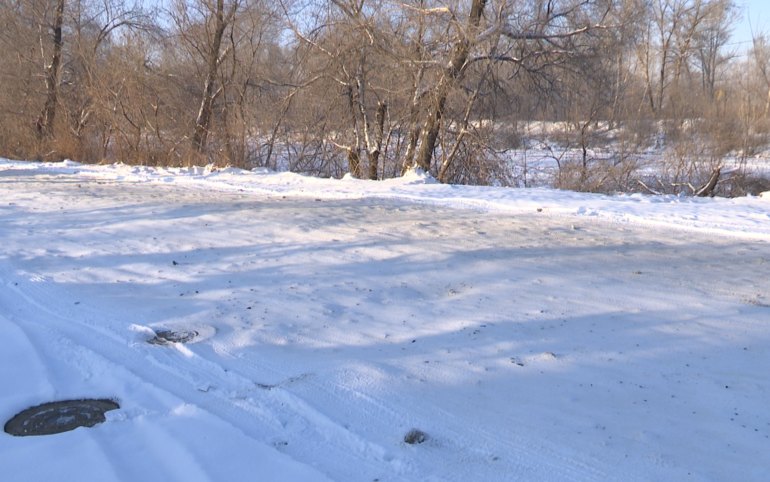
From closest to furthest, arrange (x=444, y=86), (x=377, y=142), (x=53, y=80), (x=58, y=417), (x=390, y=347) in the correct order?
1. (x=58, y=417)
2. (x=390, y=347)
3. (x=444, y=86)
4. (x=377, y=142)
5. (x=53, y=80)

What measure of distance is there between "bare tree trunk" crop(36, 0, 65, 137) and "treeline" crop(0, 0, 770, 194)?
0.07 metres

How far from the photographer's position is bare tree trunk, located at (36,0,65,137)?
2572 centimetres

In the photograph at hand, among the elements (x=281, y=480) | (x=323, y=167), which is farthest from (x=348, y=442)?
(x=323, y=167)

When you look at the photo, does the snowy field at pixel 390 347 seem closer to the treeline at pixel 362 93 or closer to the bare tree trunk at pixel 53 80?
the treeline at pixel 362 93

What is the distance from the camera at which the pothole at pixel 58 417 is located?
390 cm

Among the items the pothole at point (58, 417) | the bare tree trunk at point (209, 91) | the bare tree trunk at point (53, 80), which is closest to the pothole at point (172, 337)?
the pothole at point (58, 417)

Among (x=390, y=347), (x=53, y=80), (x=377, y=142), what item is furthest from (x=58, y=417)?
(x=53, y=80)

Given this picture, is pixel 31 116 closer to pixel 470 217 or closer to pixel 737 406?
pixel 470 217

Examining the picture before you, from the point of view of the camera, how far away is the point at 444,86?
1764cm

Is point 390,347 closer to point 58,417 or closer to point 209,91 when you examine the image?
point 58,417

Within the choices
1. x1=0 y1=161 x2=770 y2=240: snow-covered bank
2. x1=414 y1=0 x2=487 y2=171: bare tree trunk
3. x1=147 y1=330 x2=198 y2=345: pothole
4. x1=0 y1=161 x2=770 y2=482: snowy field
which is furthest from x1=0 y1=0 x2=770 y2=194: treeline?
x1=147 y1=330 x2=198 y2=345: pothole

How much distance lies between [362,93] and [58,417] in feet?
53.0

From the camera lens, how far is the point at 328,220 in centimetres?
1002

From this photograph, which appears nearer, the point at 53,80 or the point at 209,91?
the point at 209,91
